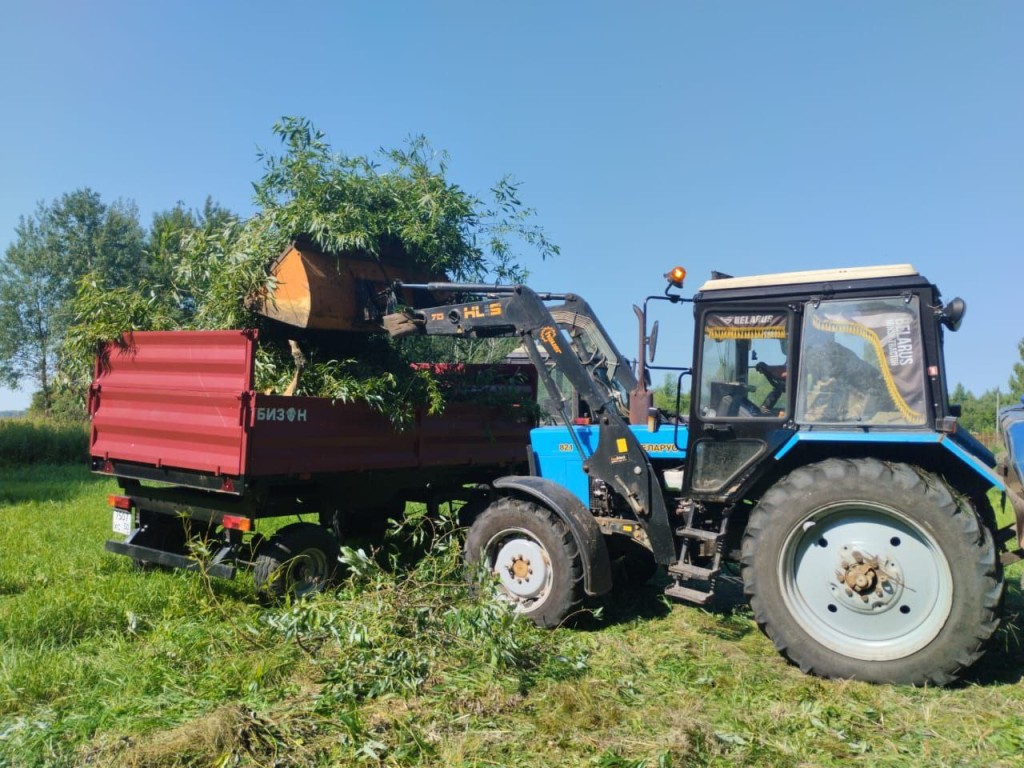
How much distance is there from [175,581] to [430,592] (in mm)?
2482

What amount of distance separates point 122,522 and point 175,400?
1331 millimetres

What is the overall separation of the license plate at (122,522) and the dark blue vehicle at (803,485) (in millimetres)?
3061

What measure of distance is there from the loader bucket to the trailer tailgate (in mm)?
723

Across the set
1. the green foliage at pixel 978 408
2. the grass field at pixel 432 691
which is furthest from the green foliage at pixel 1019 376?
the grass field at pixel 432 691

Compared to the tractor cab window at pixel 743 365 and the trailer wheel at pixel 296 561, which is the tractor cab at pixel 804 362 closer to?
the tractor cab window at pixel 743 365

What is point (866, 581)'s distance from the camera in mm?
4379

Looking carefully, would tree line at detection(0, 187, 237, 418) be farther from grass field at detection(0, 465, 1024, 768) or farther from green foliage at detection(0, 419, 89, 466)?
grass field at detection(0, 465, 1024, 768)

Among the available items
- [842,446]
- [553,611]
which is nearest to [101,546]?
[553,611]

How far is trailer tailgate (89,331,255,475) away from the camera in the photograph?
5656 millimetres

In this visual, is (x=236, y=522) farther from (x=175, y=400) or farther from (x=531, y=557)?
(x=531, y=557)

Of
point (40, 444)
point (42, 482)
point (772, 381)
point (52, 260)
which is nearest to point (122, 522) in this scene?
point (772, 381)

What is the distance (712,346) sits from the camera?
17.1 feet

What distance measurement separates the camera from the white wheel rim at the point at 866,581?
14.0ft

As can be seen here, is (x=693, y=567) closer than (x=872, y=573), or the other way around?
(x=872, y=573)
